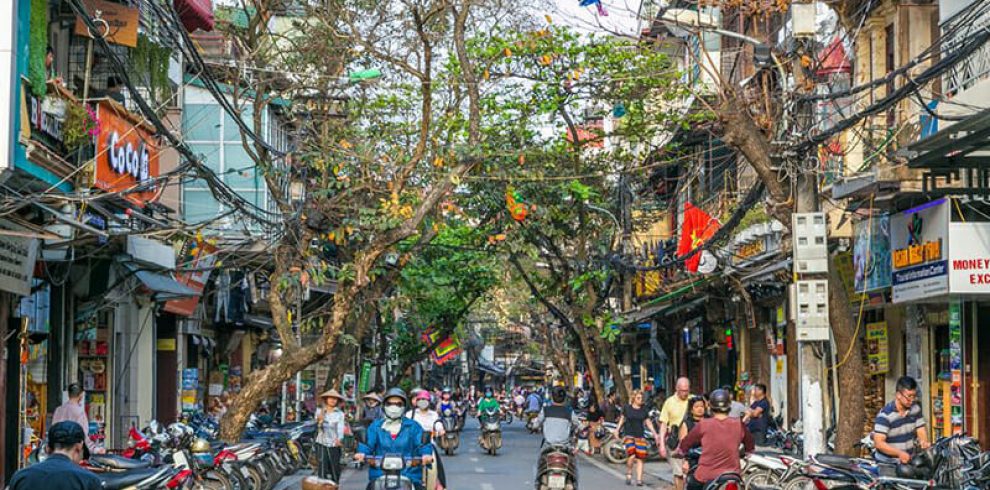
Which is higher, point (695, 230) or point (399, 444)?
point (695, 230)

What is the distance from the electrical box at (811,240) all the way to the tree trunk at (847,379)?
0.41 m

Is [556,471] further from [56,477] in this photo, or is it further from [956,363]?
[56,477]

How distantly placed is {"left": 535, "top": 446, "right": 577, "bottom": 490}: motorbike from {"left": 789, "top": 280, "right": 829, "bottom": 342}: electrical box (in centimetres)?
328

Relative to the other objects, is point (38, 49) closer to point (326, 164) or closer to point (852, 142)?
point (326, 164)

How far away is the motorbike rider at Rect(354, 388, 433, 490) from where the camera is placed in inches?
532

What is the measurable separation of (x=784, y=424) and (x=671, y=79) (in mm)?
7945

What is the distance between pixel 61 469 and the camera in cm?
798

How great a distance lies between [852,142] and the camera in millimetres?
23672

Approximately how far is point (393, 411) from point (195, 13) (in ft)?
31.9

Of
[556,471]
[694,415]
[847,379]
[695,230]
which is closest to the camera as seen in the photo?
[556,471]

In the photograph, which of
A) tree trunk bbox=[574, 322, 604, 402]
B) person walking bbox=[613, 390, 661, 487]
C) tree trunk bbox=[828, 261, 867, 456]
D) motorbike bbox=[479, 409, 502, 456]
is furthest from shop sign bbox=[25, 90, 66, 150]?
tree trunk bbox=[574, 322, 604, 402]

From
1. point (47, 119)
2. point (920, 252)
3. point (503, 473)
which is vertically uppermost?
point (47, 119)

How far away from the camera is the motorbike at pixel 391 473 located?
13250 millimetres

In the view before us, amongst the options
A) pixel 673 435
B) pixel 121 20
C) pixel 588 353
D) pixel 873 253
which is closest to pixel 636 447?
pixel 673 435
